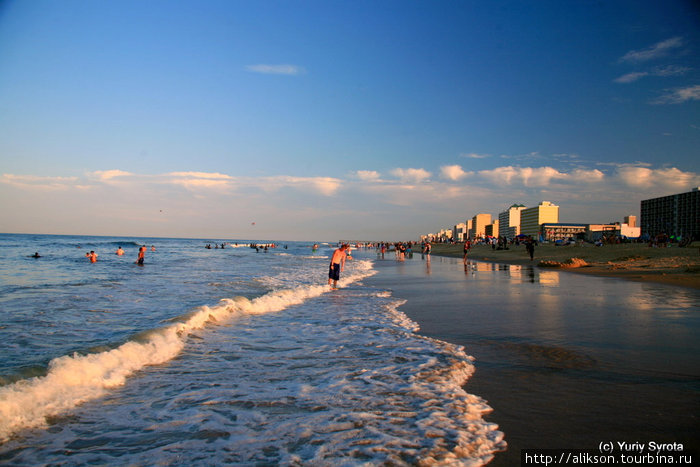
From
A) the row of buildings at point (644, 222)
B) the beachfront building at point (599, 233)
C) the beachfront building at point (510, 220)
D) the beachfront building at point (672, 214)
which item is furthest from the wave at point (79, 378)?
the beachfront building at point (510, 220)

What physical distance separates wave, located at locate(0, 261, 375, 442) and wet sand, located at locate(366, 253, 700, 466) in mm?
4407

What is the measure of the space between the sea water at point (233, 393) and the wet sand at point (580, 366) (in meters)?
→ 0.38

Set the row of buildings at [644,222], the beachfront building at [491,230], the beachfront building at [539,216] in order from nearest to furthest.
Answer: the row of buildings at [644,222]
the beachfront building at [539,216]
the beachfront building at [491,230]

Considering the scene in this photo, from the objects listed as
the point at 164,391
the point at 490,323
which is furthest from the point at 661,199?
the point at 164,391

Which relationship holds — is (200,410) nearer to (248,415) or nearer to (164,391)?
(248,415)

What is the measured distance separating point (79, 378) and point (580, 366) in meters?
6.47

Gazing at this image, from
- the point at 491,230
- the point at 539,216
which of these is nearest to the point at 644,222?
the point at 539,216

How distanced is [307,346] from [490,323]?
12.9 ft

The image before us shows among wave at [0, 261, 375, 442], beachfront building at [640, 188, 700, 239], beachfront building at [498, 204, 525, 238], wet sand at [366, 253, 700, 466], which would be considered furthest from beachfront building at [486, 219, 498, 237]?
wave at [0, 261, 375, 442]

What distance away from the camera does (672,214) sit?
9394cm

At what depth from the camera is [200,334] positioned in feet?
25.3

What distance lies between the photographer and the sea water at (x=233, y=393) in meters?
3.15

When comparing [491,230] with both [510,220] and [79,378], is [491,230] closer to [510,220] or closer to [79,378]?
[510,220]

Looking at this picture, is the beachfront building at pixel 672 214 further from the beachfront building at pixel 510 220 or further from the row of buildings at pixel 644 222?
the beachfront building at pixel 510 220
